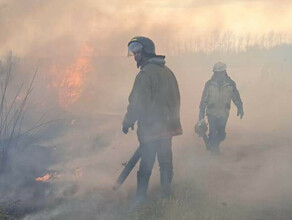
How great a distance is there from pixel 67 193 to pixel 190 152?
3.65m

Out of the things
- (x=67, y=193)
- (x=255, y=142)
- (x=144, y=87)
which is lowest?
(x=255, y=142)

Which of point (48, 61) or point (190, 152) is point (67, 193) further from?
point (48, 61)

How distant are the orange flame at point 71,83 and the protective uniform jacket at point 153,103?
1161 centimetres

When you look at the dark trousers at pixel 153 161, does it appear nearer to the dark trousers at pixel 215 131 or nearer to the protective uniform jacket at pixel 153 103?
the protective uniform jacket at pixel 153 103

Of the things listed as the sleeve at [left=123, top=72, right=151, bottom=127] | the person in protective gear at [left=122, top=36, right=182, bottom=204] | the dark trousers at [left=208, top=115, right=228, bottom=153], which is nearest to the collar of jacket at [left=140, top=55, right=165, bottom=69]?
the person in protective gear at [left=122, top=36, right=182, bottom=204]

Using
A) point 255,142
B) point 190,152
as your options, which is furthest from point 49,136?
point 255,142

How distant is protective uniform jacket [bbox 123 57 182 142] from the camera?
4.50 metres

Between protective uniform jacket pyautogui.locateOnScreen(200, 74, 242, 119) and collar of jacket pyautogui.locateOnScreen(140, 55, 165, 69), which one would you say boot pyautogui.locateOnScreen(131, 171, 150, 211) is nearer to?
collar of jacket pyautogui.locateOnScreen(140, 55, 165, 69)

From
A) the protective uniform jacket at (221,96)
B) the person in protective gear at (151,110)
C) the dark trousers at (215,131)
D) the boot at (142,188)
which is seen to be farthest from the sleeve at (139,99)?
the dark trousers at (215,131)

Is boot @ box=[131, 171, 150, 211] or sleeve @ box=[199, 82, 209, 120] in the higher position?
sleeve @ box=[199, 82, 209, 120]

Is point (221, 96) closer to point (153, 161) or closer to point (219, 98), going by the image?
point (219, 98)

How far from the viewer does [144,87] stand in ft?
14.7

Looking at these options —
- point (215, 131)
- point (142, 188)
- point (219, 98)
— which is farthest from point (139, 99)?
point (215, 131)

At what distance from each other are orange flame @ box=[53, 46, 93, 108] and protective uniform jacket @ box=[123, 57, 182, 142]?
11605mm
